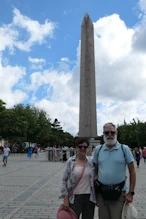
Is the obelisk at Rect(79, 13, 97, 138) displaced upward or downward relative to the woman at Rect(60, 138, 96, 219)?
upward

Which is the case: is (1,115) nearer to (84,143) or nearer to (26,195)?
(26,195)

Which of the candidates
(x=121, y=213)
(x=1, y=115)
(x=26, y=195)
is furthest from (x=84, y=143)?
(x=1, y=115)

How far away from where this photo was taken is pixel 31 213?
22.0 feet

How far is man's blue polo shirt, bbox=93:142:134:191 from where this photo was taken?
383cm

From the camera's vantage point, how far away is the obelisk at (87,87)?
29062 millimetres

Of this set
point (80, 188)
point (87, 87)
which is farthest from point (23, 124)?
point (80, 188)

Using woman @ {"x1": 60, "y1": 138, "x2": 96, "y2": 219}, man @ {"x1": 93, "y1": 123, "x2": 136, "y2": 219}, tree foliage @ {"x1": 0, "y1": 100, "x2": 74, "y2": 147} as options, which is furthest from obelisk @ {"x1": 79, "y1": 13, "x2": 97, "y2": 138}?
tree foliage @ {"x1": 0, "y1": 100, "x2": 74, "y2": 147}

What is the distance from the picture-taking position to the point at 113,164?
12.6ft

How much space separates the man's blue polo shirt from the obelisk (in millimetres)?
25022

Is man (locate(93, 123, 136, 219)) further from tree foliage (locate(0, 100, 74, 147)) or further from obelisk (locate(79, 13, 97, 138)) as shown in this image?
tree foliage (locate(0, 100, 74, 147))

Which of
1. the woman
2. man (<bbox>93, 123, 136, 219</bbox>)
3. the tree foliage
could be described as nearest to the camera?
man (<bbox>93, 123, 136, 219</bbox>)

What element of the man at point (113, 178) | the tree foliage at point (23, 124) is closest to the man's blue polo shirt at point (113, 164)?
the man at point (113, 178)

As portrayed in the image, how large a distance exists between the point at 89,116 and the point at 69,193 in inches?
983

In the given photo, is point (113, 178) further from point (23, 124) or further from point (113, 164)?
point (23, 124)
